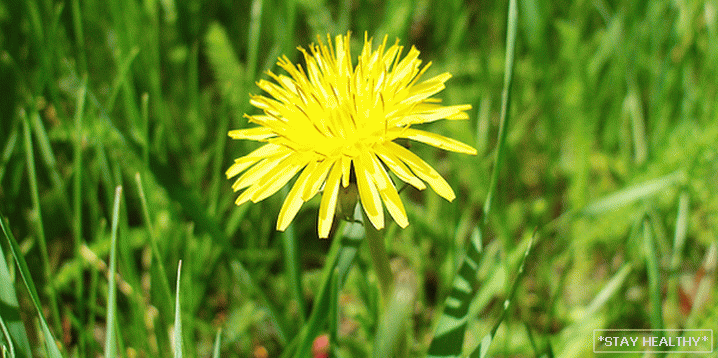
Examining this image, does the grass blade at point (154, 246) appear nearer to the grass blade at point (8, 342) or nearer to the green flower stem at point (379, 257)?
the grass blade at point (8, 342)

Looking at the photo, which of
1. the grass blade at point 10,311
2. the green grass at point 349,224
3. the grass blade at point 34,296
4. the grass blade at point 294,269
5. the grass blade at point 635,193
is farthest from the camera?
the grass blade at point 635,193

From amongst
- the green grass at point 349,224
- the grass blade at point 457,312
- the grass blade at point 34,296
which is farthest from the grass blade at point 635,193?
the grass blade at point 34,296

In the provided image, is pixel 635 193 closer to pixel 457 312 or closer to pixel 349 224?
pixel 457 312

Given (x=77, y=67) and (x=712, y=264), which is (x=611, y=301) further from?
(x=77, y=67)

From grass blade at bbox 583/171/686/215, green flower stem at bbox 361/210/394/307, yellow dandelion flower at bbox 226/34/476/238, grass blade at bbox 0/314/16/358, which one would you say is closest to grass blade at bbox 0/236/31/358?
grass blade at bbox 0/314/16/358

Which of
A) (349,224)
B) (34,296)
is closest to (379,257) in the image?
(349,224)
